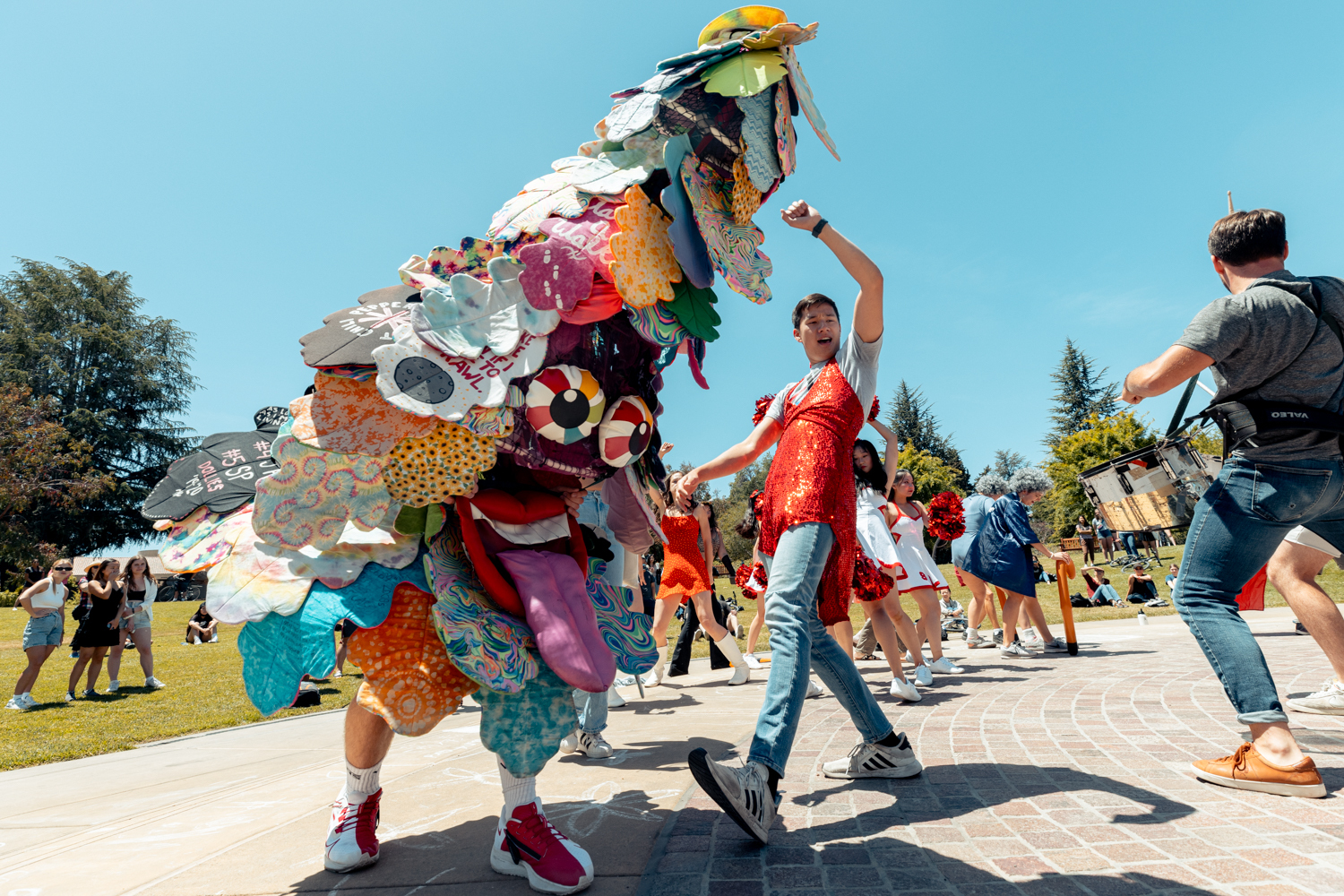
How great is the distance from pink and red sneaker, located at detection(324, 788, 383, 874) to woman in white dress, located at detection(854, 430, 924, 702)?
3320 mm

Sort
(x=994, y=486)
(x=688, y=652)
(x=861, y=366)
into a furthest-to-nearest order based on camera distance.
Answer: (x=994, y=486)
(x=688, y=652)
(x=861, y=366)

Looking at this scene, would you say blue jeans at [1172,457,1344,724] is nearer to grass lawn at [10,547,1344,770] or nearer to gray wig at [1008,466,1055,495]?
grass lawn at [10,547,1344,770]

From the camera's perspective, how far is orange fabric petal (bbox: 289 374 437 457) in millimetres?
1975

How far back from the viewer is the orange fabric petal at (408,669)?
6.56ft

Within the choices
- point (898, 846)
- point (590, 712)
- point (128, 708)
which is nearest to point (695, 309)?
point (898, 846)

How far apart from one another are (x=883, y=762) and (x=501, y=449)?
202 cm

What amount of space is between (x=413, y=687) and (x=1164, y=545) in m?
37.1

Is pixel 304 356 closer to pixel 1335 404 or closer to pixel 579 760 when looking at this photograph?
pixel 579 760

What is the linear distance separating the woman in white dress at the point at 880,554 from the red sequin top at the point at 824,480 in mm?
1823

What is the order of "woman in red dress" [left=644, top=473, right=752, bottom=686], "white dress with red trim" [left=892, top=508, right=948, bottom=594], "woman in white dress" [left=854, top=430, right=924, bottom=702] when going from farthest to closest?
"white dress with red trim" [left=892, top=508, right=948, bottom=594] → "woman in red dress" [left=644, top=473, right=752, bottom=686] → "woman in white dress" [left=854, top=430, right=924, bottom=702]

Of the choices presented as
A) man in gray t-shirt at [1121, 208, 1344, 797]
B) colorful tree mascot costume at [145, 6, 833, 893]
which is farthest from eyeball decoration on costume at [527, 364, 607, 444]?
man in gray t-shirt at [1121, 208, 1344, 797]

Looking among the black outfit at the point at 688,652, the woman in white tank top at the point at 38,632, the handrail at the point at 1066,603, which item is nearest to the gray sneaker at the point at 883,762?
the black outfit at the point at 688,652

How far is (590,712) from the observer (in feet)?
12.4

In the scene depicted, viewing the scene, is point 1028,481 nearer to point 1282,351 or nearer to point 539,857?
point 1282,351
